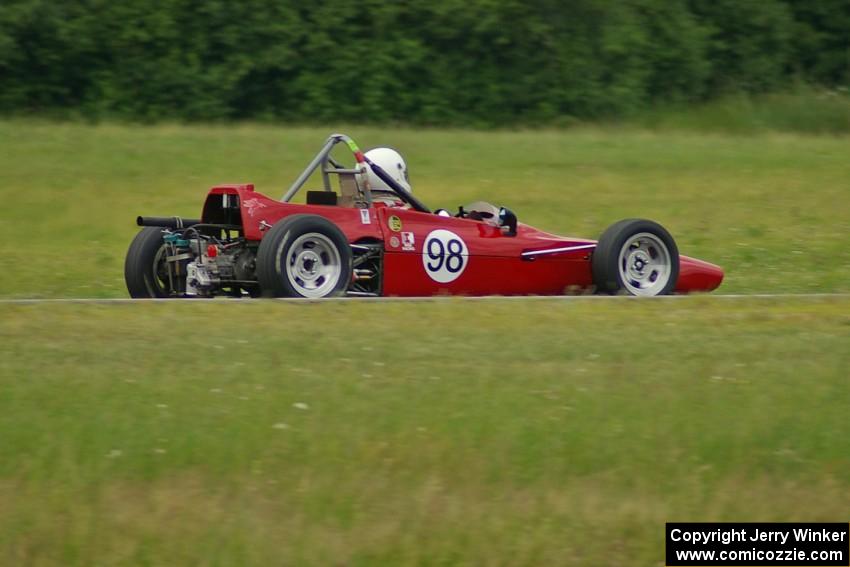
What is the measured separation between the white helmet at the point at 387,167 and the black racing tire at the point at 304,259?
1.10 metres

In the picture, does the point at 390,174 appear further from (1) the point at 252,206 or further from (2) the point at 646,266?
(2) the point at 646,266

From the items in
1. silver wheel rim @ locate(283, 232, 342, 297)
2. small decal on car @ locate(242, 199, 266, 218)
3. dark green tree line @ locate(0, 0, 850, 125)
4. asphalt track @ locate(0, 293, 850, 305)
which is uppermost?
dark green tree line @ locate(0, 0, 850, 125)

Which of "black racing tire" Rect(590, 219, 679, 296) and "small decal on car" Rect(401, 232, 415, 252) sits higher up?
"small decal on car" Rect(401, 232, 415, 252)

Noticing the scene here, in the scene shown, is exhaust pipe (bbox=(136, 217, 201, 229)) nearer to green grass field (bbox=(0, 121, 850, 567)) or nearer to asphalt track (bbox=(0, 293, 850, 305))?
asphalt track (bbox=(0, 293, 850, 305))

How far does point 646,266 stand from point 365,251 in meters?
2.64

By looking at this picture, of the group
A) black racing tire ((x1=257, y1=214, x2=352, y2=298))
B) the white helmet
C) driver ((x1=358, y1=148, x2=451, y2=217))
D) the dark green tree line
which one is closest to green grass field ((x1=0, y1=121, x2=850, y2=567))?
black racing tire ((x1=257, y1=214, x2=352, y2=298))

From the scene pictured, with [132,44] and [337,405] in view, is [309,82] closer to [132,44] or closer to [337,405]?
[132,44]

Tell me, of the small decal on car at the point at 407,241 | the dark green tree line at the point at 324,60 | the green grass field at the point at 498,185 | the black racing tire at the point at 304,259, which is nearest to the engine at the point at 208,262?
the black racing tire at the point at 304,259

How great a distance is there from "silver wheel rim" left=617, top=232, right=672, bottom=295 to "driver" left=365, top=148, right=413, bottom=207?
2.10 meters

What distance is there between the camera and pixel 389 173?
12.6 metres

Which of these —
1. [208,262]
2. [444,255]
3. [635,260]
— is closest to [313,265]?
[208,262]

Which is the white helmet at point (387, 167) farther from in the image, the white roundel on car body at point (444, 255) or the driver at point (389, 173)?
the white roundel on car body at point (444, 255)

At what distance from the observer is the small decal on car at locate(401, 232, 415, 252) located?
12.2 m

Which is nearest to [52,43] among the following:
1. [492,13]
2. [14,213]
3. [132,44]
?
[132,44]
